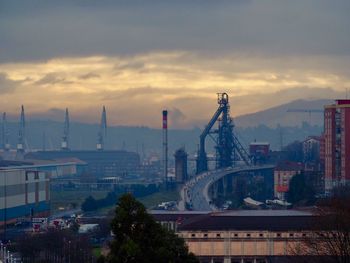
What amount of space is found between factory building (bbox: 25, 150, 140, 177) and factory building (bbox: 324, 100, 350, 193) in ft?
259

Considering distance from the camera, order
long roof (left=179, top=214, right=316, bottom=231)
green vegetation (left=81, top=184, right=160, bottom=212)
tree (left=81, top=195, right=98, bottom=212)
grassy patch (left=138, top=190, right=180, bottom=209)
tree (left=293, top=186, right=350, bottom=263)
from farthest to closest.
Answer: grassy patch (left=138, top=190, right=180, bottom=209) → green vegetation (left=81, top=184, right=160, bottom=212) → tree (left=81, top=195, right=98, bottom=212) → long roof (left=179, top=214, right=316, bottom=231) → tree (left=293, top=186, right=350, bottom=263)

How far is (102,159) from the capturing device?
155625 mm

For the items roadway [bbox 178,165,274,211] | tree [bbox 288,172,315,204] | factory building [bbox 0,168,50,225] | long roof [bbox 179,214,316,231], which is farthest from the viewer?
roadway [bbox 178,165,274,211]

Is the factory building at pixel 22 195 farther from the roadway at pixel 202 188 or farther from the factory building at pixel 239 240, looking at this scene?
the factory building at pixel 239 240

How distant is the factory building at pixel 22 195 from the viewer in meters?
54.3

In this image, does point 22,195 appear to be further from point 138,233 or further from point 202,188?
point 138,233

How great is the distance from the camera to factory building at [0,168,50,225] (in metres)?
54.3

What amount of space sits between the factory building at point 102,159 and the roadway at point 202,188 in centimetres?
5765

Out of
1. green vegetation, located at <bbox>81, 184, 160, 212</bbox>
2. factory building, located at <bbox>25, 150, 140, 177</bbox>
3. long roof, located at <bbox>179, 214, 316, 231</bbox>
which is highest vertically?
long roof, located at <bbox>179, 214, 316, 231</bbox>

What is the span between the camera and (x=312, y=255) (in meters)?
27.3

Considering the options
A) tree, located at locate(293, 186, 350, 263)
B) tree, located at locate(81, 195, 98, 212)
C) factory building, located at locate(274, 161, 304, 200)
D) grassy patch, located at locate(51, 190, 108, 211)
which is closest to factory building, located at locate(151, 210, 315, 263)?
tree, located at locate(293, 186, 350, 263)

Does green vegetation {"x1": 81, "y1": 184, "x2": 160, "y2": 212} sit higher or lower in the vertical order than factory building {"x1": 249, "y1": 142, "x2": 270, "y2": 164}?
lower

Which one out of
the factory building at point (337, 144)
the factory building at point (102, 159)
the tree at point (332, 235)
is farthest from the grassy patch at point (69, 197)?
the factory building at point (102, 159)

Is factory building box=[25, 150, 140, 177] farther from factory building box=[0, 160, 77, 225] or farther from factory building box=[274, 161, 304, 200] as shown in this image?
factory building box=[0, 160, 77, 225]
